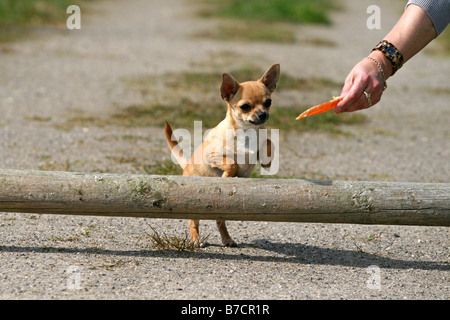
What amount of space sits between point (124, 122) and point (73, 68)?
3.40 m

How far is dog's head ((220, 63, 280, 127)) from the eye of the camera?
4.12m

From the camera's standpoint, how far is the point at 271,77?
14.1 feet

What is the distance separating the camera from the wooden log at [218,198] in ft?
12.9

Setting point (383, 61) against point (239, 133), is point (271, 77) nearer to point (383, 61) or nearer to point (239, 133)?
point (239, 133)

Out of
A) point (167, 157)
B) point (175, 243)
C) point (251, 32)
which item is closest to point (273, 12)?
point (251, 32)

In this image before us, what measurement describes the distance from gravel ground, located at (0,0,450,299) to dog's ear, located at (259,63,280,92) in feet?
3.69

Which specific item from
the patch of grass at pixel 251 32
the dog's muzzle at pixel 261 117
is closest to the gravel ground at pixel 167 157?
the patch of grass at pixel 251 32

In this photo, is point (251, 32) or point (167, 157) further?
point (251, 32)

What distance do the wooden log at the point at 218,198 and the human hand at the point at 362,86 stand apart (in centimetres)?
51

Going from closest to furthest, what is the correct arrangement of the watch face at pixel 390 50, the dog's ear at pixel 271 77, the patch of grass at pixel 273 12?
the watch face at pixel 390 50 < the dog's ear at pixel 271 77 < the patch of grass at pixel 273 12

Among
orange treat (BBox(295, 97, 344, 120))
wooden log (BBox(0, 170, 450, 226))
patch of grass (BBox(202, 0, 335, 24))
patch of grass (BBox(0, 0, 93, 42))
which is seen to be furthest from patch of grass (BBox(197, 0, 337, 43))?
wooden log (BBox(0, 170, 450, 226))

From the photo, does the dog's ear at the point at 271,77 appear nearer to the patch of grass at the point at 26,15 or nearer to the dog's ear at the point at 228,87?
the dog's ear at the point at 228,87

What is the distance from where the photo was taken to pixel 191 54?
488 inches

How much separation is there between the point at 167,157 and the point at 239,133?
2480 millimetres
